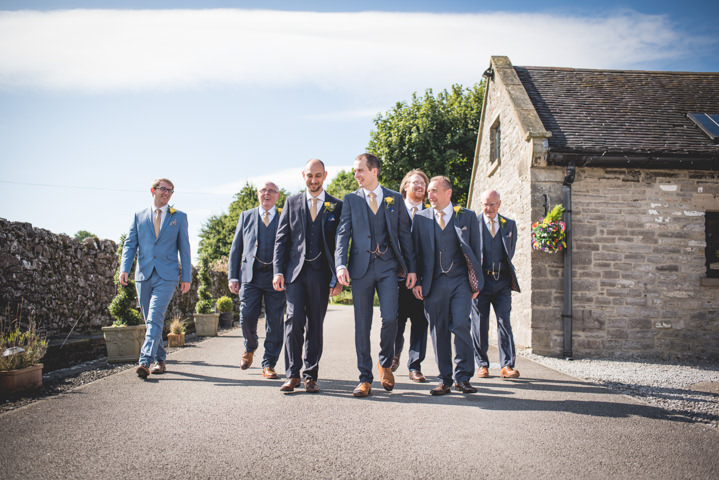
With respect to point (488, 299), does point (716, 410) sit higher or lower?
lower

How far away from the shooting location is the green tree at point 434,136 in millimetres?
24641

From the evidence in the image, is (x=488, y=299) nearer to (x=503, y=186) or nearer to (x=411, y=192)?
(x=411, y=192)

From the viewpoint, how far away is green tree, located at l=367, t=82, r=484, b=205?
80.8ft

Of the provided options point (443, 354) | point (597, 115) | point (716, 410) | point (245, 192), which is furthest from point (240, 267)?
point (245, 192)

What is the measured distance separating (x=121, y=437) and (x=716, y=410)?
16.8ft

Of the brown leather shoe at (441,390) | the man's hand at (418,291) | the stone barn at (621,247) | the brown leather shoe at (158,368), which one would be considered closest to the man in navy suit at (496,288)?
the brown leather shoe at (441,390)

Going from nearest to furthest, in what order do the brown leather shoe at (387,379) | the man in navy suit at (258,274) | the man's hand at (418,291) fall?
the brown leather shoe at (387,379) → the man's hand at (418,291) → the man in navy suit at (258,274)

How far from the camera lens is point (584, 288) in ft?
30.3

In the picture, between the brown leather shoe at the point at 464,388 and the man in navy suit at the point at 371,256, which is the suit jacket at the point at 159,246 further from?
the brown leather shoe at the point at 464,388

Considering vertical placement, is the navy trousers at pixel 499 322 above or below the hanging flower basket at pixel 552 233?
below

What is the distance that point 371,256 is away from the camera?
4.80 meters

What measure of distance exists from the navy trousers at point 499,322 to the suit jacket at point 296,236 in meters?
2.29

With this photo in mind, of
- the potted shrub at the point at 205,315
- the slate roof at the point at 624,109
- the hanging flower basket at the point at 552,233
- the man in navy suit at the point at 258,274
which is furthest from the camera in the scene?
the potted shrub at the point at 205,315

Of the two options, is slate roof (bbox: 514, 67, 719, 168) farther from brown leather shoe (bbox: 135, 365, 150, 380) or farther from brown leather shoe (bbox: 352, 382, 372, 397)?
brown leather shoe (bbox: 135, 365, 150, 380)
